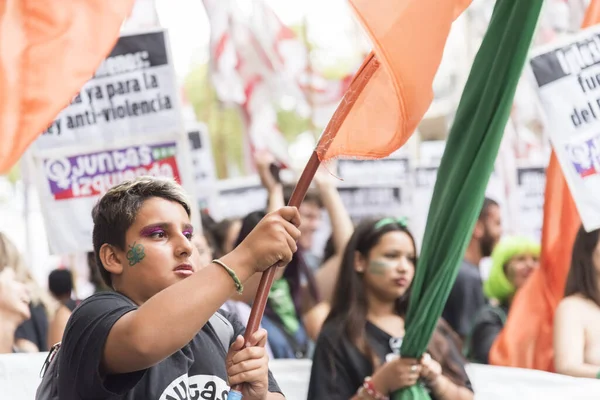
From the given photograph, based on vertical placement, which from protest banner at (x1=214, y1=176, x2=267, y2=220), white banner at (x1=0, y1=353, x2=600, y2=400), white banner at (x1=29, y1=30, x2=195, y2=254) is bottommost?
white banner at (x1=0, y1=353, x2=600, y2=400)

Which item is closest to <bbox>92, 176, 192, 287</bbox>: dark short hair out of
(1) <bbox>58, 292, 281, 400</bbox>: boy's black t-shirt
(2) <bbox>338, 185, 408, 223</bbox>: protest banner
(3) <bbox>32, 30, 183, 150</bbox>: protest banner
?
(1) <bbox>58, 292, 281, 400</bbox>: boy's black t-shirt

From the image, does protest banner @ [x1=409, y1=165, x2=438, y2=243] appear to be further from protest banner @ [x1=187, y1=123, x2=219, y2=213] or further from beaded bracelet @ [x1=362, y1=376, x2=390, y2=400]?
beaded bracelet @ [x1=362, y1=376, x2=390, y2=400]

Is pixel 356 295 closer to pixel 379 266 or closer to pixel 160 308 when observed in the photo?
pixel 379 266

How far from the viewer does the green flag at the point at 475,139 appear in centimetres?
338

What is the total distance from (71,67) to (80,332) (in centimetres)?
276

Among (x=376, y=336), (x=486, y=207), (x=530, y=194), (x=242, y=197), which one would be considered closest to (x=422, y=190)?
(x=530, y=194)

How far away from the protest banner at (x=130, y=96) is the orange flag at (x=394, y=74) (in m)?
3.71

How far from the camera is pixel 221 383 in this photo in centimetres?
306

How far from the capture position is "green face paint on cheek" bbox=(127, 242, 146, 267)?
297 cm

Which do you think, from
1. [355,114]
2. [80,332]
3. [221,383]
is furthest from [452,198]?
[80,332]

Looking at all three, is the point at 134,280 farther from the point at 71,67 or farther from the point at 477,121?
the point at 71,67

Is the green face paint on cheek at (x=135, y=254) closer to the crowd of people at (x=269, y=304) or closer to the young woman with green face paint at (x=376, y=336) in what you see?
the crowd of people at (x=269, y=304)

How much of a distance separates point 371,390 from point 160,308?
2.06 meters

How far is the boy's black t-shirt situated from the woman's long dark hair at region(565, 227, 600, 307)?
2972mm
